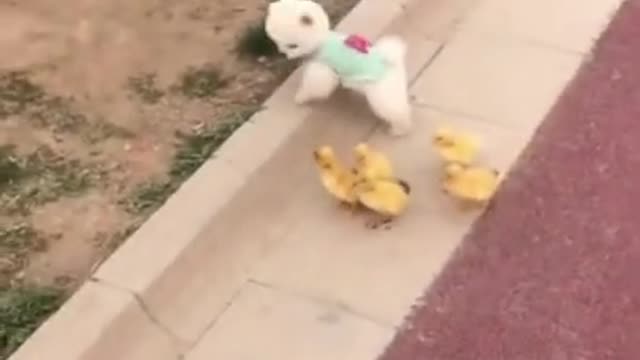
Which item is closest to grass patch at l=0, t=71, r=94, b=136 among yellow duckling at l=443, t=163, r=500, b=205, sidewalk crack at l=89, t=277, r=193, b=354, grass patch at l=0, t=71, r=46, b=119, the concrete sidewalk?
grass patch at l=0, t=71, r=46, b=119

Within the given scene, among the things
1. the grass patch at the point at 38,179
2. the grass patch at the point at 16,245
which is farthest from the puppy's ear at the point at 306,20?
the grass patch at the point at 16,245

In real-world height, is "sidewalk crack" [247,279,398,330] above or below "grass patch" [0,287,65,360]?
below

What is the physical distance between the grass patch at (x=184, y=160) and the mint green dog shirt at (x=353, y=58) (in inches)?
5.2

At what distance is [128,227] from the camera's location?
1.78 m

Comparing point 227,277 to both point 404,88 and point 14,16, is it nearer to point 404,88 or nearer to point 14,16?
point 404,88

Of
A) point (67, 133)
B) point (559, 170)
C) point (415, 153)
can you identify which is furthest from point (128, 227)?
point (559, 170)

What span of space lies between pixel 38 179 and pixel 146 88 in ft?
0.81

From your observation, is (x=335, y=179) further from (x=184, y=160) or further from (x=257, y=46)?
(x=257, y=46)

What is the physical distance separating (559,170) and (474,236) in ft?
0.58

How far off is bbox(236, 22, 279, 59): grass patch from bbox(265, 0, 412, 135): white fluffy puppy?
132 millimetres

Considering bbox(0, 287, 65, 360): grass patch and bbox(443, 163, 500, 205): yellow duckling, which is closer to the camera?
bbox(0, 287, 65, 360): grass patch

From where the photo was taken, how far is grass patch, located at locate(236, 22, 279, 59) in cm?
210

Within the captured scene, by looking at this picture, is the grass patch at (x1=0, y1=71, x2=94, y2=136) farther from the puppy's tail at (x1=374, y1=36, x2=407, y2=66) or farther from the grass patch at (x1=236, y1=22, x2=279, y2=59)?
the puppy's tail at (x1=374, y1=36, x2=407, y2=66)

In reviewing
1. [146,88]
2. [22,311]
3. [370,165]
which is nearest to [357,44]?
[370,165]
